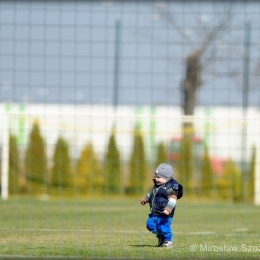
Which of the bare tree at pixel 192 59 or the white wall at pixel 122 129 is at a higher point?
the bare tree at pixel 192 59

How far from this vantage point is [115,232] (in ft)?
42.6

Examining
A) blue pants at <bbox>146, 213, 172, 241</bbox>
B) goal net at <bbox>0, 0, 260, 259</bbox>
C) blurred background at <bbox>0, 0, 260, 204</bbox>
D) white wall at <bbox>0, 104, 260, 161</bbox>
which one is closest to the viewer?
blue pants at <bbox>146, 213, 172, 241</bbox>

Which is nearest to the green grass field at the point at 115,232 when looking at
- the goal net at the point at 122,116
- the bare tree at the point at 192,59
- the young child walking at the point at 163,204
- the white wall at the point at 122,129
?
the goal net at the point at 122,116

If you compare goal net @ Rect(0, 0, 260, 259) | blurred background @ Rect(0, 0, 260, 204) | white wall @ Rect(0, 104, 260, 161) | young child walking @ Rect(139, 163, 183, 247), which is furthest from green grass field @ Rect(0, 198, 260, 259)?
white wall @ Rect(0, 104, 260, 161)

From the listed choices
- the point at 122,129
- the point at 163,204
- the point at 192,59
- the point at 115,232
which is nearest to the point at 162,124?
the point at 192,59

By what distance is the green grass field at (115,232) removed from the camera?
9.77 meters

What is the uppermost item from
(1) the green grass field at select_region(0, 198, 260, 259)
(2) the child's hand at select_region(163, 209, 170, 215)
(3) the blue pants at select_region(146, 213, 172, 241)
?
(2) the child's hand at select_region(163, 209, 170, 215)

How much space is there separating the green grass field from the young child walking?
191mm

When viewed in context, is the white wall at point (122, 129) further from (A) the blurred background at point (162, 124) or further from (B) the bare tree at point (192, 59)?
(B) the bare tree at point (192, 59)

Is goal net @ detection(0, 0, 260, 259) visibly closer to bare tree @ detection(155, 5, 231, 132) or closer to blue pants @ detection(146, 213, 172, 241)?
bare tree @ detection(155, 5, 231, 132)

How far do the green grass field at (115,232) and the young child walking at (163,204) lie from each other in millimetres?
191

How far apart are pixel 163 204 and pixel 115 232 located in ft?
8.94

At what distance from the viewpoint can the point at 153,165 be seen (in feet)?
82.0

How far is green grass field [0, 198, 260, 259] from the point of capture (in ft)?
32.0
